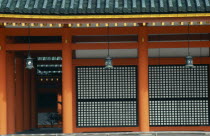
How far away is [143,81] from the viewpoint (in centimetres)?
1816

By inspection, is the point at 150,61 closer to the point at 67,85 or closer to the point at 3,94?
the point at 67,85

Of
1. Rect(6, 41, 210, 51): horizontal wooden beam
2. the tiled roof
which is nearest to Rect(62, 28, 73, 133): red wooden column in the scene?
Rect(6, 41, 210, 51): horizontal wooden beam

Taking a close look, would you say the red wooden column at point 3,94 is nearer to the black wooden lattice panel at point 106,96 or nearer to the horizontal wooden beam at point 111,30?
the horizontal wooden beam at point 111,30

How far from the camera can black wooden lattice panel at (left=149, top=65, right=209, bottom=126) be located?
64.5ft

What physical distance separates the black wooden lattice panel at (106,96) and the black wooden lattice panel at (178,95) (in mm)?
953

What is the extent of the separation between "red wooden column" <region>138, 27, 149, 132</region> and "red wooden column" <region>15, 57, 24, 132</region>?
21.9ft

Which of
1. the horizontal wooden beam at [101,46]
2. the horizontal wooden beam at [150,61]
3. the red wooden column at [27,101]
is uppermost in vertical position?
the horizontal wooden beam at [101,46]

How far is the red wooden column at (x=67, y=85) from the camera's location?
18219 mm

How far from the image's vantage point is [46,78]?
35.8 metres

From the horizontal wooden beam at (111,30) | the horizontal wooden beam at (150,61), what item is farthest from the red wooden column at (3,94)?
the horizontal wooden beam at (150,61)

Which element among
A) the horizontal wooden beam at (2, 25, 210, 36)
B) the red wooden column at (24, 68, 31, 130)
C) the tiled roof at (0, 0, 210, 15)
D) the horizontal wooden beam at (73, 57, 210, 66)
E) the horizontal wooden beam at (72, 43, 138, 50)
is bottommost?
the red wooden column at (24, 68, 31, 130)

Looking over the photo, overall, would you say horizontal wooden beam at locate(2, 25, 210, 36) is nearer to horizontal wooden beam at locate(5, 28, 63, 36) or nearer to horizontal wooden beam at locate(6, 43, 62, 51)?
horizontal wooden beam at locate(5, 28, 63, 36)

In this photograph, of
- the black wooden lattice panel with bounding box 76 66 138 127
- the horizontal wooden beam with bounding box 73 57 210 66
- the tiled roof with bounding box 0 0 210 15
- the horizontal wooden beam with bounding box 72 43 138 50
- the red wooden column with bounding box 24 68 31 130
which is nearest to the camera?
the tiled roof with bounding box 0 0 210 15

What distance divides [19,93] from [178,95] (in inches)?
312
